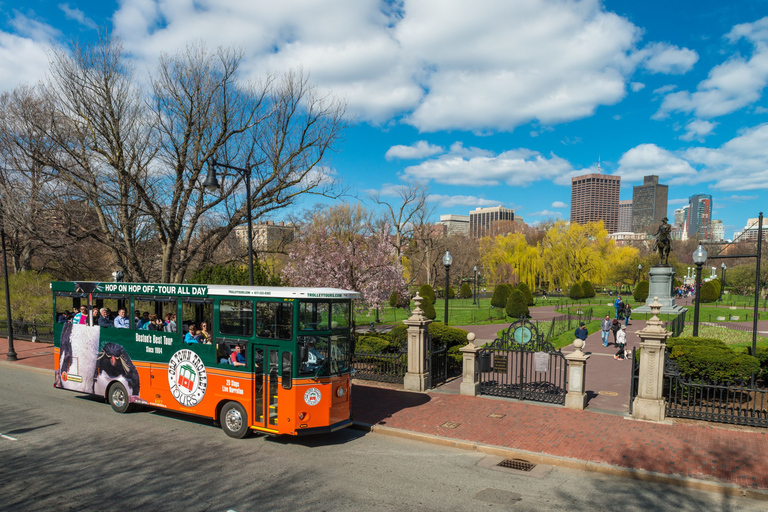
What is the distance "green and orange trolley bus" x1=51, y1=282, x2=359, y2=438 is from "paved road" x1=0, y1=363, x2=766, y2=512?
28.6 inches

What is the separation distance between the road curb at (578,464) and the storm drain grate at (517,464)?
15cm

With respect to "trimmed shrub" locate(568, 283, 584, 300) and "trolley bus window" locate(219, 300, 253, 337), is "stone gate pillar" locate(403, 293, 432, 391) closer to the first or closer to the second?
"trolley bus window" locate(219, 300, 253, 337)

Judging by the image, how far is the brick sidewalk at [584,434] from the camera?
8672 mm

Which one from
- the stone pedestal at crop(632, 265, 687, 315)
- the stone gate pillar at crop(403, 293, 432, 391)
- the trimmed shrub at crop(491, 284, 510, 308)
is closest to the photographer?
the stone gate pillar at crop(403, 293, 432, 391)

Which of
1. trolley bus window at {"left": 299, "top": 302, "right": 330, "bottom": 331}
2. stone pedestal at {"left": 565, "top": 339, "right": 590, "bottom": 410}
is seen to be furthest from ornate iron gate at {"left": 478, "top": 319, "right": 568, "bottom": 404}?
trolley bus window at {"left": 299, "top": 302, "right": 330, "bottom": 331}

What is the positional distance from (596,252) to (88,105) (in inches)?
2320

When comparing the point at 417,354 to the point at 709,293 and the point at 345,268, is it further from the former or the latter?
the point at 709,293

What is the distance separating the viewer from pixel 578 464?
8.88 meters

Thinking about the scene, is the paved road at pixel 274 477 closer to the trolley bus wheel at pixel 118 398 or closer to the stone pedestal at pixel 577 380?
the trolley bus wheel at pixel 118 398

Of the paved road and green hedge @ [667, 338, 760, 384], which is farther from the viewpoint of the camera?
green hedge @ [667, 338, 760, 384]

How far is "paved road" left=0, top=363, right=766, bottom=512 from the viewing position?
723 cm

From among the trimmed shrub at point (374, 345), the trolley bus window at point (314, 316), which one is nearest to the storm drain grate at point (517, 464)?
the trolley bus window at point (314, 316)

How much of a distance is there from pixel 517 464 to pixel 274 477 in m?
4.55

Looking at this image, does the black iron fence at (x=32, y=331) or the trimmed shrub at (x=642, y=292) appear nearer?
the black iron fence at (x=32, y=331)
